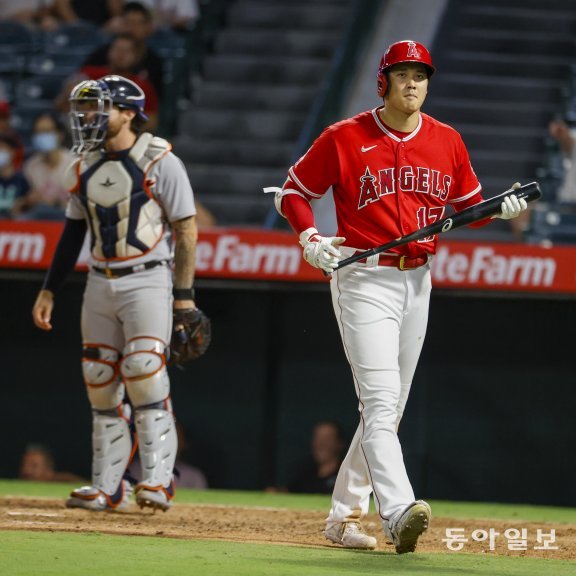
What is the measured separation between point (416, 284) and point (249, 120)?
762 centimetres

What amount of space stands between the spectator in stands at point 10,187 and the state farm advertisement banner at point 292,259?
2092 millimetres

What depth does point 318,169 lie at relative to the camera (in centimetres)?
500

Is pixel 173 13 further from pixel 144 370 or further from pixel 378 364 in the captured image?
pixel 378 364

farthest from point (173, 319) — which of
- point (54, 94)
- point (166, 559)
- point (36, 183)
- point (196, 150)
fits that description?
point (54, 94)

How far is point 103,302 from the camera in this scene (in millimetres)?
5934

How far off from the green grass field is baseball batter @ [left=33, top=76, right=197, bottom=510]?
994 millimetres

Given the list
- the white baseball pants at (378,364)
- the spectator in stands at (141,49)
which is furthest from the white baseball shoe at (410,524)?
the spectator in stands at (141,49)

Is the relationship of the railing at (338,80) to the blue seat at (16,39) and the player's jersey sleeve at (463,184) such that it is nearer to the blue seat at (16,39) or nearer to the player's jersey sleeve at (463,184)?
the blue seat at (16,39)

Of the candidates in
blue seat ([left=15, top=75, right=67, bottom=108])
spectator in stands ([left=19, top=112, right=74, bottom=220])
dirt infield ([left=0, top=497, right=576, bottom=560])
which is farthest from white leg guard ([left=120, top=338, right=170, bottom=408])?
blue seat ([left=15, top=75, right=67, bottom=108])

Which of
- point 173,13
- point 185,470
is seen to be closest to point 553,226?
point 185,470

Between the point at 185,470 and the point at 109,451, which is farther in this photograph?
the point at 185,470

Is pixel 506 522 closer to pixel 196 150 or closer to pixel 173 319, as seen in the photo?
pixel 173 319

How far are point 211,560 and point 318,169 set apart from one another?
149 centimetres

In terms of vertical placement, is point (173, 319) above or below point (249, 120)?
below
